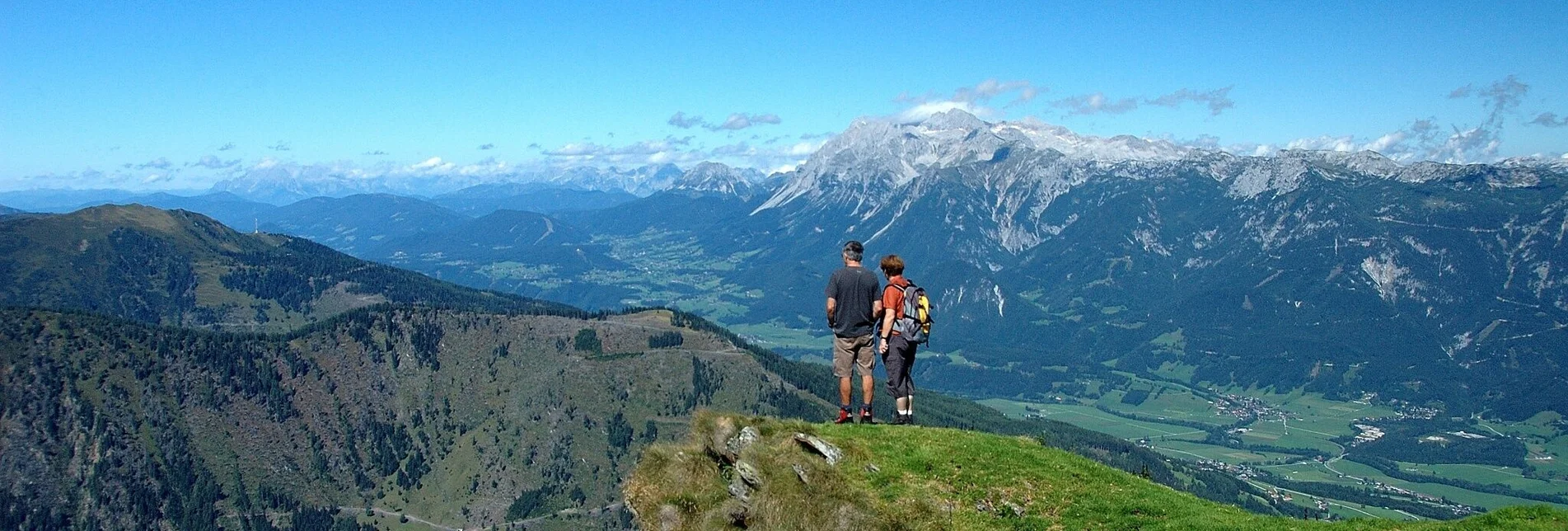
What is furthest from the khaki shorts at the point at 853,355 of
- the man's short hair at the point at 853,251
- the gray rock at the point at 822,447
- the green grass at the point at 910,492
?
the gray rock at the point at 822,447

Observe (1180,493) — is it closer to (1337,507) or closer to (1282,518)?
(1282,518)

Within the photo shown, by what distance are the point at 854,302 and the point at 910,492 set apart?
6030 mm

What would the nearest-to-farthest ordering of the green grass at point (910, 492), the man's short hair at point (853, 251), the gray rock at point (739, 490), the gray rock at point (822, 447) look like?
the green grass at point (910, 492) → the gray rock at point (739, 490) → the gray rock at point (822, 447) → the man's short hair at point (853, 251)

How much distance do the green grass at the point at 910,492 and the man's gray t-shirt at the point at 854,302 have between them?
2814 millimetres

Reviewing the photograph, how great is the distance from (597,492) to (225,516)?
245 feet

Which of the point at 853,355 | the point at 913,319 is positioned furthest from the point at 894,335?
the point at 853,355

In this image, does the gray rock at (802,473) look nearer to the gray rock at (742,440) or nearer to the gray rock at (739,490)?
the gray rock at (739,490)

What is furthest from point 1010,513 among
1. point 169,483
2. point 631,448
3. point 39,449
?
point 39,449

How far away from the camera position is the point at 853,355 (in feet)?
82.9

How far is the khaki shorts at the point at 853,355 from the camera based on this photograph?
25062 mm

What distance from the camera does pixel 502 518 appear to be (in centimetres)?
17812

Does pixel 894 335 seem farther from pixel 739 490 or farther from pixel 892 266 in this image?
pixel 739 490

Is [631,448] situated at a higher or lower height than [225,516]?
higher

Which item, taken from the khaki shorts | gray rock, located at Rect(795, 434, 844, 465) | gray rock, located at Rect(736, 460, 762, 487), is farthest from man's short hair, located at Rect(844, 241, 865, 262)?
gray rock, located at Rect(736, 460, 762, 487)
